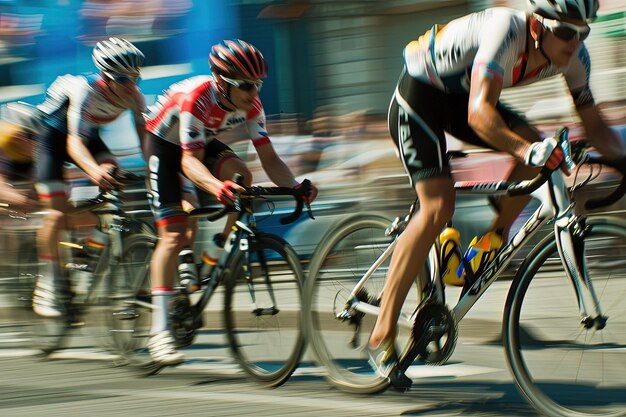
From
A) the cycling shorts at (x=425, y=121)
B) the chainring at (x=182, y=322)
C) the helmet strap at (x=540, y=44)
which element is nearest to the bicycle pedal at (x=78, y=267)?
the chainring at (x=182, y=322)

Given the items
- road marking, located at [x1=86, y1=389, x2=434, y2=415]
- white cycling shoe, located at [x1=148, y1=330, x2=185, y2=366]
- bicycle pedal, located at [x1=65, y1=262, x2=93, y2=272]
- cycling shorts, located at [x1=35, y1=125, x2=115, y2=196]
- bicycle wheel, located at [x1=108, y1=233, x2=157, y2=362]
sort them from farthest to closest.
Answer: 1. cycling shorts, located at [x1=35, y1=125, x2=115, y2=196]
2. bicycle pedal, located at [x1=65, y1=262, x2=93, y2=272]
3. bicycle wheel, located at [x1=108, y1=233, x2=157, y2=362]
4. white cycling shoe, located at [x1=148, y1=330, x2=185, y2=366]
5. road marking, located at [x1=86, y1=389, x2=434, y2=415]

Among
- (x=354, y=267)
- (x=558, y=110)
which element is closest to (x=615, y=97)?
(x=558, y=110)

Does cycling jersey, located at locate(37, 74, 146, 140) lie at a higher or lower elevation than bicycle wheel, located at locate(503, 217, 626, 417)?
higher

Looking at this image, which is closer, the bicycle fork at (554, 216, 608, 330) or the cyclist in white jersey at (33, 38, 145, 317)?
the bicycle fork at (554, 216, 608, 330)

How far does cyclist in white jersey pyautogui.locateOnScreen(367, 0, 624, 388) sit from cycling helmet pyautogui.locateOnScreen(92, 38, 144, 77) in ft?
7.20

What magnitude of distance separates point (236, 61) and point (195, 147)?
20.9 inches

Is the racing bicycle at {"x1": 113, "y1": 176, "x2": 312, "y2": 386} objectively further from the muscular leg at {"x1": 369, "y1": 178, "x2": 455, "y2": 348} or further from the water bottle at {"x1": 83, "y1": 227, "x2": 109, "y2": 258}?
the water bottle at {"x1": 83, "y1": 227, "x2": 109, "y2": 258}

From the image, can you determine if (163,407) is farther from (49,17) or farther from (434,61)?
(49,17)

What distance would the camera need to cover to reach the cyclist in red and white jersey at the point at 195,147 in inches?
224

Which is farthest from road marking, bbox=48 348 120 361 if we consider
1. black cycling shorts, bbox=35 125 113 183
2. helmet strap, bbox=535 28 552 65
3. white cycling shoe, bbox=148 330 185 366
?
helmet strap, bbox=535 28 552 65

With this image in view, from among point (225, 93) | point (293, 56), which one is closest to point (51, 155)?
point (225, 93)

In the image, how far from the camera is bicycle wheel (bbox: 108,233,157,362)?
6375 millimetres

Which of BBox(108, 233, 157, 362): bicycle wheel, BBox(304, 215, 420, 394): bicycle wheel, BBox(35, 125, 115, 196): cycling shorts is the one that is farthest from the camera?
BBox(35, 125, 115, 196): cycling shorts

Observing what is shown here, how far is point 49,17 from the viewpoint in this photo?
43.5 feet
